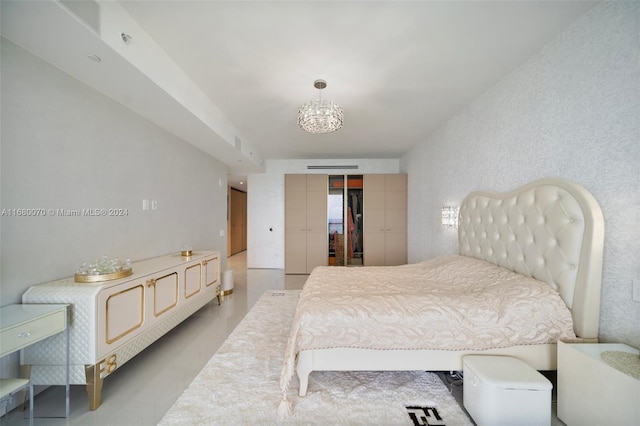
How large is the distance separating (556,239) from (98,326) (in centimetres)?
314

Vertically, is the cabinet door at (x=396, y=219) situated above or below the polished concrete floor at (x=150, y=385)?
above

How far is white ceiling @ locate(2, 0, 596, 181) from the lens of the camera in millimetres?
1573

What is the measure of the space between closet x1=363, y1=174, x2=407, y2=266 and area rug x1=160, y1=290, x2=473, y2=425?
334 centimetres

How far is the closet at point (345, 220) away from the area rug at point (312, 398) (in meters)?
3.22

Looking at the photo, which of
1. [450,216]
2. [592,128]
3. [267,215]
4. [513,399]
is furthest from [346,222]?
[513,399]

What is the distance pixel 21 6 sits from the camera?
1.31 metres

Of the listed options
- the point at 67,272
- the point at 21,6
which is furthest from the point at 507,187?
the point at 67,272

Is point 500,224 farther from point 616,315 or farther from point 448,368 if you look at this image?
point 448,368

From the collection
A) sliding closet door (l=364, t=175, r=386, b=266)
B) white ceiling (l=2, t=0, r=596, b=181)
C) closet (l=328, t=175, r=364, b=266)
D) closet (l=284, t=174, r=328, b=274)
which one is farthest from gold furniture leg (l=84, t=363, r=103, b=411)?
sliding closet door (l=364, t=175, r=386, b=266)

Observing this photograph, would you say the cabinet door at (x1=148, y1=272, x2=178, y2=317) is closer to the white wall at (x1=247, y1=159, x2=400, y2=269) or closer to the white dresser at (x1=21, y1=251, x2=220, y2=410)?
the white dresser at (x1=21, y1=251, x2=220, y2=410)

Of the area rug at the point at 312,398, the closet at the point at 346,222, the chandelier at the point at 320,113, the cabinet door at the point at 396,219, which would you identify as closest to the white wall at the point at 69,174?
the area rug at the point at 312,398

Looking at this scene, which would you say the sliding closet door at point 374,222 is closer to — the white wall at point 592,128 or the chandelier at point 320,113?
the white wall at point 592,128

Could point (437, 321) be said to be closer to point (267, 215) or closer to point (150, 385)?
point (150, 385)

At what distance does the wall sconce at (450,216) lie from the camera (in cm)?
320
